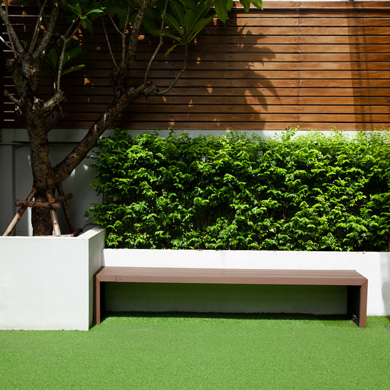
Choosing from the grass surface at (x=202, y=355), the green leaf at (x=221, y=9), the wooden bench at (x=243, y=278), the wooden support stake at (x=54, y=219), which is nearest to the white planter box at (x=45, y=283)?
the grass surface at (x=202, y=355)

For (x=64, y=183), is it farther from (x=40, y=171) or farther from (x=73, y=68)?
(x=73, y=68)

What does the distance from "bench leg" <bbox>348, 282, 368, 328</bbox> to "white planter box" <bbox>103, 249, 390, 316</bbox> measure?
0.18m

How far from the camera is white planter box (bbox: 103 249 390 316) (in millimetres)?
4582

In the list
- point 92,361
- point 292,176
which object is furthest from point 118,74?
point 92,361

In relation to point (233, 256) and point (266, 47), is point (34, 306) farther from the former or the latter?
point (266, 47)

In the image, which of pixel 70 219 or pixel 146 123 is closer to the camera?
pixel 70 219

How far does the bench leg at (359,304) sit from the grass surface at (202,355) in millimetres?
107

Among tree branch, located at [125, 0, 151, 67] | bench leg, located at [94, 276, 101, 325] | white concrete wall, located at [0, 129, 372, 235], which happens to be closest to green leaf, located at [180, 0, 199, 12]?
tree branch, located at [125, 0, 151, 67]

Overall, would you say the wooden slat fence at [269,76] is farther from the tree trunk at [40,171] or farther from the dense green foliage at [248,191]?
the tree trunk at [40,171]

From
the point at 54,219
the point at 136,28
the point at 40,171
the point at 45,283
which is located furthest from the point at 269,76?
the point at 45,283

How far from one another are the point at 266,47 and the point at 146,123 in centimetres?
197

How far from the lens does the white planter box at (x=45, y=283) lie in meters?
3.98

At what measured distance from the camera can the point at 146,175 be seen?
4.60 m

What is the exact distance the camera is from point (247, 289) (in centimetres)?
469
